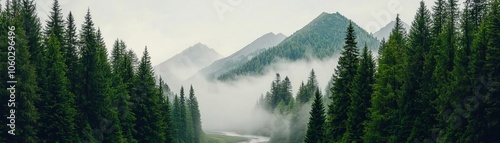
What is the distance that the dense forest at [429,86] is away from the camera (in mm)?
31203

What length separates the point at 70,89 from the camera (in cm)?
4472

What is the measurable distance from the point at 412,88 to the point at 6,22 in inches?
1199

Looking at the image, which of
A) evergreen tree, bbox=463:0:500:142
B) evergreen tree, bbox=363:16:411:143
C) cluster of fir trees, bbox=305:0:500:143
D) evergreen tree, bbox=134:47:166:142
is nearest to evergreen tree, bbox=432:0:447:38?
cluster of fir trees, bbox=305:0:500:143

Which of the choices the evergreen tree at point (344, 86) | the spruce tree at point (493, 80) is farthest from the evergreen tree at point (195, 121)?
the spruce tree at point (493, 80)

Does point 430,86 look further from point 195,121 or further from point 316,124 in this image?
point 195,121

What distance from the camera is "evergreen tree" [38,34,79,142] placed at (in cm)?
3928

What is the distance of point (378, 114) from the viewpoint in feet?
134

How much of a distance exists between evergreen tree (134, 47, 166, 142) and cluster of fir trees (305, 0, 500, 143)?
1799 cm

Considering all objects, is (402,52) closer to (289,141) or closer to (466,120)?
(466,120)

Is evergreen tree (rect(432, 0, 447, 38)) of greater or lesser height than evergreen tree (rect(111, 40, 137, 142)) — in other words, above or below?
above

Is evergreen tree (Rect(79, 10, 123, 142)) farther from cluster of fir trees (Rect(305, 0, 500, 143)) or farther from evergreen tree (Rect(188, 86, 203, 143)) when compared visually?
evergreen tree (Rect(188, 86, 203, 143))

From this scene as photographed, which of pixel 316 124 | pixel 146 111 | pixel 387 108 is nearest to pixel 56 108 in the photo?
pixel 146 111

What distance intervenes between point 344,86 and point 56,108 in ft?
80.4

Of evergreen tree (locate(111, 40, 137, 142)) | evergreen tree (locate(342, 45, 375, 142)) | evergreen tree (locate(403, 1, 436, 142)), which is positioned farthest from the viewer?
evergreen tree (locate(111, 40, 137, 142))
